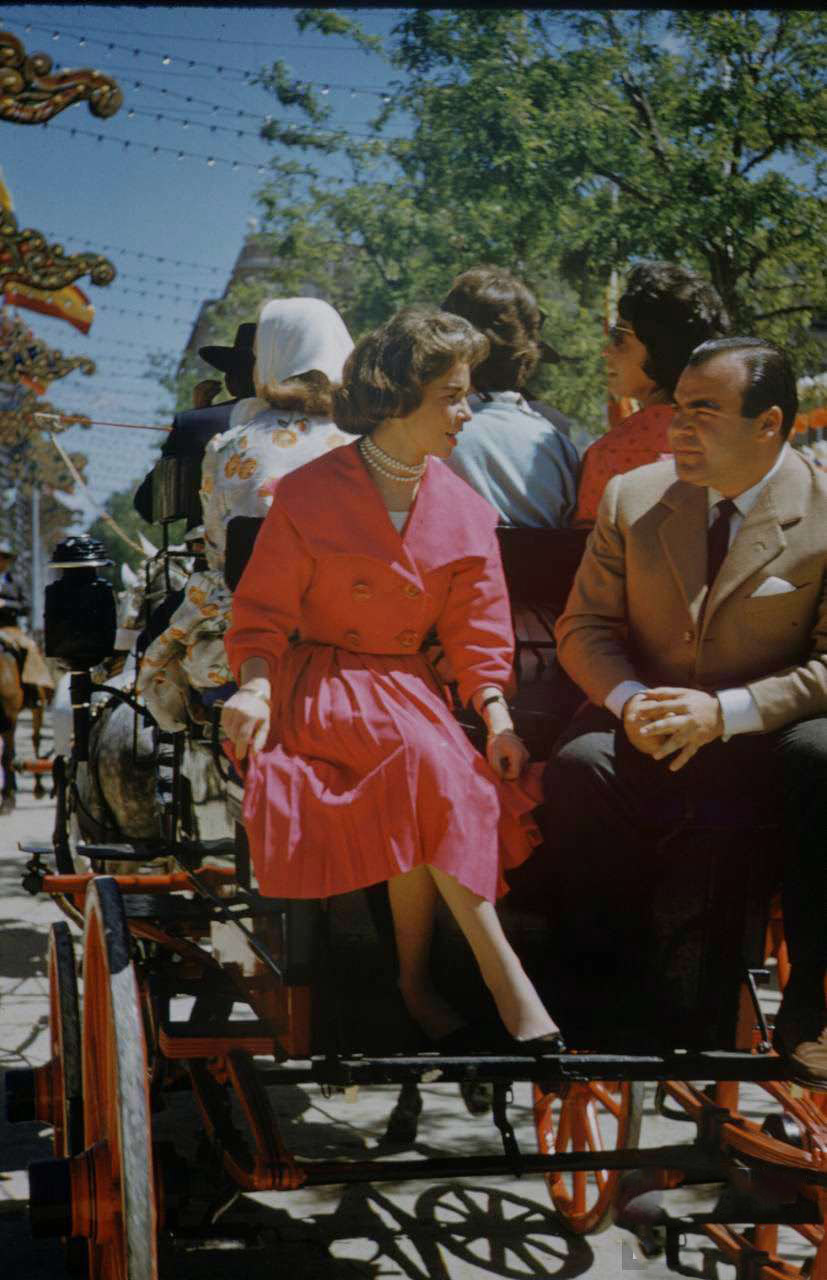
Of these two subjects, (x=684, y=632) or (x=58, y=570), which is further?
(x=58, y=570)

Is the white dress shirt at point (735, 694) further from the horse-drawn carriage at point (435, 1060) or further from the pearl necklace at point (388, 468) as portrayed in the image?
the pearl necklace at point (388, 468)

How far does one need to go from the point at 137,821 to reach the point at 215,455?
2651 millimetres

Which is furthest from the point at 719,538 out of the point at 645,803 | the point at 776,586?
the point at 645,803

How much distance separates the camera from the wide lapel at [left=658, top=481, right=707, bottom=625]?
9.41ft

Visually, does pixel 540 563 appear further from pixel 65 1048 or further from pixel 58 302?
pixel 58 302

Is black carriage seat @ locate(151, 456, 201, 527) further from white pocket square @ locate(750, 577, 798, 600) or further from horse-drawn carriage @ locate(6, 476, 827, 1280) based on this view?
white pocket square @ locate(750, 577, 798, 600)

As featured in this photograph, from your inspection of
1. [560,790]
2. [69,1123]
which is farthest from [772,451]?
[69,1123]

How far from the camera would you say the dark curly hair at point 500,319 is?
12.2 feet

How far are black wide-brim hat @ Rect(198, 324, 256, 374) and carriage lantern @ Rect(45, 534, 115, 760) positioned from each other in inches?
26.0

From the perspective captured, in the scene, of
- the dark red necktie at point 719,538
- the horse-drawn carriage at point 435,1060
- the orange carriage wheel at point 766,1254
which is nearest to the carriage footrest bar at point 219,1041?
the horse-drawn carriage at point 435,1060

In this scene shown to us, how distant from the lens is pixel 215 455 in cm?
368

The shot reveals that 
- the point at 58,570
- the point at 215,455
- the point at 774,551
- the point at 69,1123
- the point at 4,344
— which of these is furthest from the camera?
the point at 4,344

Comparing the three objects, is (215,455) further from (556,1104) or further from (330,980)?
(556,1104)

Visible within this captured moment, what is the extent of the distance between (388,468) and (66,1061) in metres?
1.58
